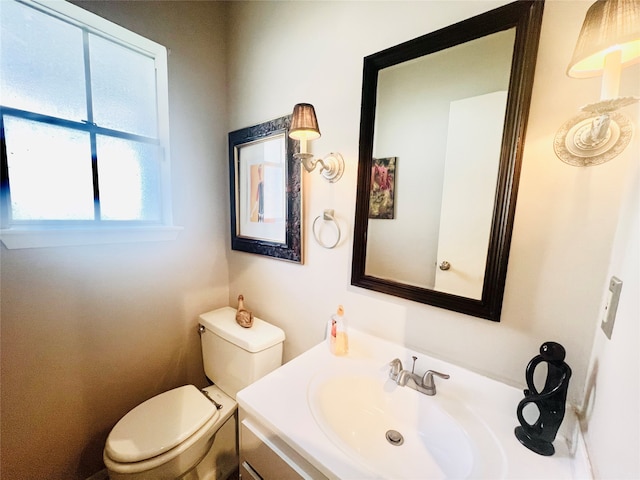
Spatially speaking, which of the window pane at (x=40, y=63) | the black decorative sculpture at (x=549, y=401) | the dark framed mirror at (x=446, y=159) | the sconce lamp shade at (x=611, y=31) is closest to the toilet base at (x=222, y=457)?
the dark framed mirror at (x=446, y=159)

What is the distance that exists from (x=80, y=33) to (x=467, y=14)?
4.97 feet

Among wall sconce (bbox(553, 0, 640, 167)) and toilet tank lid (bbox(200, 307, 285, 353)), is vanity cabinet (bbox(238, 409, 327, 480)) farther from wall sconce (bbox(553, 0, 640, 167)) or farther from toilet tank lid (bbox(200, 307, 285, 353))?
wall sconce (bbox(553, 0, 640, 167))

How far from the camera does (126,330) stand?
1229mm

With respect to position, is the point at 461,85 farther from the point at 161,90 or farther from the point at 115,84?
the point at 115,84

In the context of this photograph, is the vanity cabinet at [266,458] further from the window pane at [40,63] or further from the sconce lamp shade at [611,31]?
the window pane at [40,63]

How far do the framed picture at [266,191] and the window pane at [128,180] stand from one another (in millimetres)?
399

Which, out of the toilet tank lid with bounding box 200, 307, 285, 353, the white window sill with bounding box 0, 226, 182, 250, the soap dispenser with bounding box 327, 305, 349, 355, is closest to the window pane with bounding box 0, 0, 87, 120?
the white window sill with bounding box 0, 226, 182, 250

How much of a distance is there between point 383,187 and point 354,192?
0.39 ft

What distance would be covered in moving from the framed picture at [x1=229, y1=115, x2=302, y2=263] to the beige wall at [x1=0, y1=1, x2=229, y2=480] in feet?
0.47

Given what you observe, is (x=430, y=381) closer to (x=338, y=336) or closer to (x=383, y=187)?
(x=338, y=336)

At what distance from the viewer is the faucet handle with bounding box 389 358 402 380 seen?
0.87m

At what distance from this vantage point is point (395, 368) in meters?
0.88

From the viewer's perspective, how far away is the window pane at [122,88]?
1.12 metres

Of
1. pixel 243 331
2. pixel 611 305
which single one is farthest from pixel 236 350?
pixel 611 305
